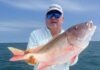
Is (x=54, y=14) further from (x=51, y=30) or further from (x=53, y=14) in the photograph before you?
(x=51, y=30)

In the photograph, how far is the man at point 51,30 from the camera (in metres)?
6.63

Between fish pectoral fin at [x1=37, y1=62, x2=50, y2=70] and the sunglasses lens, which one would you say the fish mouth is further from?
the sunglasses lens

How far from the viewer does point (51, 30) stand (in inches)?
272

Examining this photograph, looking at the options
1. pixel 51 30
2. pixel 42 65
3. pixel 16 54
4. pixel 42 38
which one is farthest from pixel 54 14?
pixel 16 54

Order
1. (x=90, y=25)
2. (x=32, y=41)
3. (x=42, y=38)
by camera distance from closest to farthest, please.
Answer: (x=90, y=25), (x=32, y=41), (x=42, y=38)

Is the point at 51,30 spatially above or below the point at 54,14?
below

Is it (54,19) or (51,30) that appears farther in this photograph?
(51,30)

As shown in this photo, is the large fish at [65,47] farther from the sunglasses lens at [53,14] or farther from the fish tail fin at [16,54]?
the sunglasses lens at [53,14]

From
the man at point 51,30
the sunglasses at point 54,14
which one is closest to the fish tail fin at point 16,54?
the man at point 51,30

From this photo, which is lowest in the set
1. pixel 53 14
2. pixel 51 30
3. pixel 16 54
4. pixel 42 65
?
pixel 42 65

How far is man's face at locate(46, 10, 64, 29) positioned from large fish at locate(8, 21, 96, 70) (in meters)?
1.04

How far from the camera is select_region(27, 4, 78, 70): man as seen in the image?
6629 mm

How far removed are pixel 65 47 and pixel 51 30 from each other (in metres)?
1.55

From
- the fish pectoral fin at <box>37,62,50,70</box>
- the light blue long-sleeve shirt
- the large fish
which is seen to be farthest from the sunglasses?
the fish pectoral fin at <box>37,62,50,70</box>
